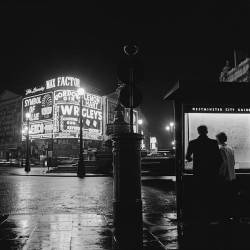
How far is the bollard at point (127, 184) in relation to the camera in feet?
24.9

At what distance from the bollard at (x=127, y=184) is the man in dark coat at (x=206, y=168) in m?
1.08

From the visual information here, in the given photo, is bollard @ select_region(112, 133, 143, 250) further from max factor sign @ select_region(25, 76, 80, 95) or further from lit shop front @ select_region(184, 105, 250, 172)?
max factor sign @ select_region(25, 76, 80, 95)

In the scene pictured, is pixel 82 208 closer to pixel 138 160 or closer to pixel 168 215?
pixel 168 215

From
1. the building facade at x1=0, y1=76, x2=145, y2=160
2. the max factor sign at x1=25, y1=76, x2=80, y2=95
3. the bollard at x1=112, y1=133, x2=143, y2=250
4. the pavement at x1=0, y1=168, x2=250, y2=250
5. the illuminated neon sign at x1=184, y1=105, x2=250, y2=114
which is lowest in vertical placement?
the pavement at x1=0, y1=168, x2=250, y2=250

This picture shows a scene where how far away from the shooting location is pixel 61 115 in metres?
78.6

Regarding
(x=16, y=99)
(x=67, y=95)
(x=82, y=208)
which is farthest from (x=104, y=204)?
(x=16, y=99)

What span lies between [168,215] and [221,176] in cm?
254

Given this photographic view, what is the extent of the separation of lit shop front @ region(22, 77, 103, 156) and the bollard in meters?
70.5

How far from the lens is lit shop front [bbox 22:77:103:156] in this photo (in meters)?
78.6

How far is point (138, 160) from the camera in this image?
25.6 ft

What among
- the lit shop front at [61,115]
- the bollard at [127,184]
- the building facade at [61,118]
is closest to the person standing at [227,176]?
the bollard at [127,184]

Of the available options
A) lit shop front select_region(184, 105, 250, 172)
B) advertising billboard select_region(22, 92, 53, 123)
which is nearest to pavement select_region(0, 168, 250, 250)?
lit shop front select_region(184, 105, 250, 172)

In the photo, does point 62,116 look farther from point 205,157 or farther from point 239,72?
point 205,157

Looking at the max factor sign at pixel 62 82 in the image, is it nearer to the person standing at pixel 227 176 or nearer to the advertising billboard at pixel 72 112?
the advertising billboard at pixel 72 112
